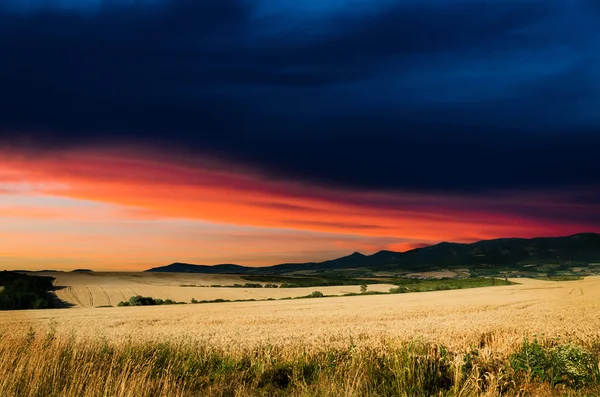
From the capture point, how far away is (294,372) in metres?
13.5

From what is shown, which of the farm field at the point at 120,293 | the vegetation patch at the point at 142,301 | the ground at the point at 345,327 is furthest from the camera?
the farm field at the point at 120,293

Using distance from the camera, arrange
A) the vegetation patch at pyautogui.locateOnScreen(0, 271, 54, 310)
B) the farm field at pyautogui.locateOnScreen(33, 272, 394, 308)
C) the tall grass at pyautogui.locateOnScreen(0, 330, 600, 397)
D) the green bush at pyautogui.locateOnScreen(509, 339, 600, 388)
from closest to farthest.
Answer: the tall grass at pyautogui.locateOnScreen(0, 330, 600, 397) → the green bush at pyautogui.locateOnScreen(509, 339, 600, 388) → the vegetation patch at pyautogui.locateOnScreen(0, 271, 54, 310) → the farm field at pyautogui.locateOnScreen(33, 272, 394, 308)

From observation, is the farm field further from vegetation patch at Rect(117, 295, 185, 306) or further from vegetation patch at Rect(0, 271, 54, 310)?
vegetation patch at Rect(0, 271, 54, 310)

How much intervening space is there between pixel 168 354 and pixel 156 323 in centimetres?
2681

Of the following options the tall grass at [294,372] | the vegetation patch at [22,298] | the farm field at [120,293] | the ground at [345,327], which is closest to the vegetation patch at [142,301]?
the farm field at [120,293]

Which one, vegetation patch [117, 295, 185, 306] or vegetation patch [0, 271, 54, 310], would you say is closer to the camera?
vegetation patch [0, 271, 54, 310]

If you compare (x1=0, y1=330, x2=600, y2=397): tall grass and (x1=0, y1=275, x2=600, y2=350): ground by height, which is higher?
(x1=0, y1=330, x2=600, y2=397): tall grass

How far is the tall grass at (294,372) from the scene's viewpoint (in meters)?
10.6

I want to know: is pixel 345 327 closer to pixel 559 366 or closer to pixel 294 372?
pixel 559 366

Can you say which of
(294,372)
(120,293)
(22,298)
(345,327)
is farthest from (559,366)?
(120,293)

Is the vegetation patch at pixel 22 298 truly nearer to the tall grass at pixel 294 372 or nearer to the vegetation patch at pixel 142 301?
the vegetation patch at pixel 142 301

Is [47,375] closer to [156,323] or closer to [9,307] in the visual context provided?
[156,323]

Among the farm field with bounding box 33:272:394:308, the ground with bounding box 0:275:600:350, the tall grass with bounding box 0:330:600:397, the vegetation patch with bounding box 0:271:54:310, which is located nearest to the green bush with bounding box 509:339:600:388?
the tall grass with bounding box 0:330:600:397

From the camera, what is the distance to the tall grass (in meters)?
10.6
